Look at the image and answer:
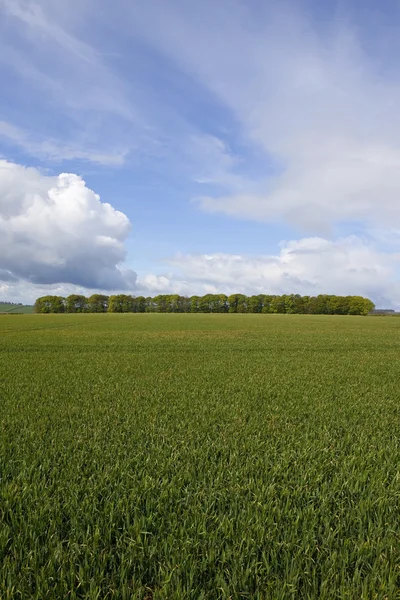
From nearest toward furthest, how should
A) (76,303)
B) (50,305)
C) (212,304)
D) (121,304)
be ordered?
(50,305) → (76,303) → (121,304) → (212,304)

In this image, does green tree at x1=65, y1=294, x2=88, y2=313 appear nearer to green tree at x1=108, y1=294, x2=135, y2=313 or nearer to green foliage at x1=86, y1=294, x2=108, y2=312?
green foliage at x1=86, y1=294, x2=108, y2=312

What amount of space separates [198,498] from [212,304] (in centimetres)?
18021

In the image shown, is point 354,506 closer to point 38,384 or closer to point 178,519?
point 178,519

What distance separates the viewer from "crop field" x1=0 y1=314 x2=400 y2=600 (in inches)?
125

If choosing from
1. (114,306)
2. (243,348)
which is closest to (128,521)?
(243,348)

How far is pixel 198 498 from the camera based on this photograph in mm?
4410

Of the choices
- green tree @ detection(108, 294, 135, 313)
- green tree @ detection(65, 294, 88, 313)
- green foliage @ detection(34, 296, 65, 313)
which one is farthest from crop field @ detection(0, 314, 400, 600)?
green foliage @ detection(34, 296, 65, 313)

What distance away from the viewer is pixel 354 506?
14.3 feet

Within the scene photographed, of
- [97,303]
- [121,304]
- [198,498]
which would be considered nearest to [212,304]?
[121,304]

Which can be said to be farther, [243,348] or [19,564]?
[243,348]

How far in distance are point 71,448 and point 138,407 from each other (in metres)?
3.03

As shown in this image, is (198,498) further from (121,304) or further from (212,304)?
(212,304)

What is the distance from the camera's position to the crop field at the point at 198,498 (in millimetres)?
3174

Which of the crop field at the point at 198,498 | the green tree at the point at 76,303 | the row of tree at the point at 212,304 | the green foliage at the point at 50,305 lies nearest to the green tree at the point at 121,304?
the row of tree at the point at 212,304
